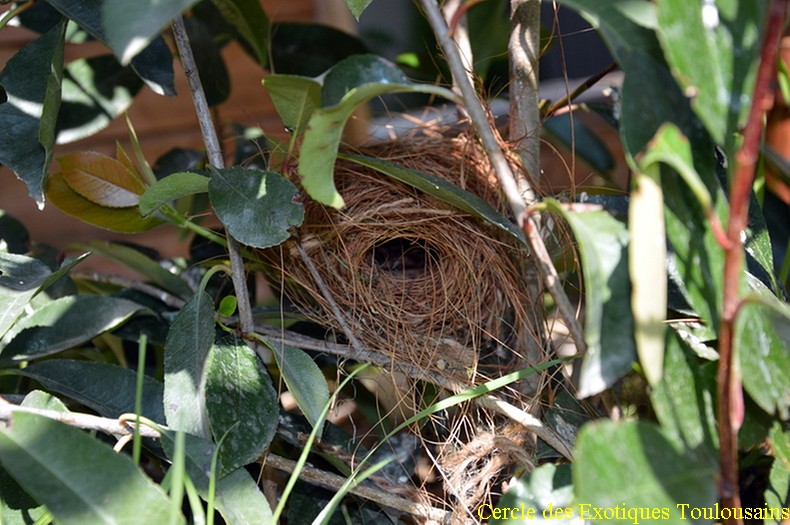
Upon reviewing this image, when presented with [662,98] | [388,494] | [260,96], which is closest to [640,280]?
[662,98]

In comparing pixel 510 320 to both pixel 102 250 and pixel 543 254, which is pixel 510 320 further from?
pixel 102 250

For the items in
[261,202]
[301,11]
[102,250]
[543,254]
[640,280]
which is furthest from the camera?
[301,11]

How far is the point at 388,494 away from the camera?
2.17 feet

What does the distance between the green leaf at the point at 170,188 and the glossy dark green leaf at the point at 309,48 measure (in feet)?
1.64

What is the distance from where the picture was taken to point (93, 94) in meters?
0.97

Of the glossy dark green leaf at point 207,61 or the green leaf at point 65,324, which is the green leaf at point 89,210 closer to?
the green leaf at point 65,324

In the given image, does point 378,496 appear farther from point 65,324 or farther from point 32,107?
point 32,107

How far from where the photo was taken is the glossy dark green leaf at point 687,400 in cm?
48

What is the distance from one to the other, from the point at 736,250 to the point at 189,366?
440 millimetres

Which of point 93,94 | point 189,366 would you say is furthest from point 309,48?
point 189,366

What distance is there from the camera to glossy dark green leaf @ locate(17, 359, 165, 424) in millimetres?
698

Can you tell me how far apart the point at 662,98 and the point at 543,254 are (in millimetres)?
130

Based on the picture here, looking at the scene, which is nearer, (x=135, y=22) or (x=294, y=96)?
(x=135, y=22)

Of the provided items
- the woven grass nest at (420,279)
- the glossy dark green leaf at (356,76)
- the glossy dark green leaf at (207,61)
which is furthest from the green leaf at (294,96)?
the glossy dark green leaf at (207,61)
